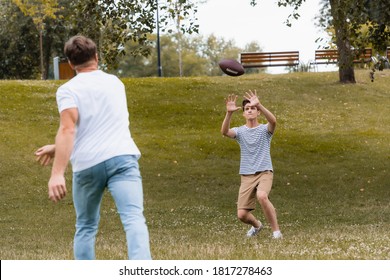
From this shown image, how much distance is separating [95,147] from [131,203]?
0.51 meters

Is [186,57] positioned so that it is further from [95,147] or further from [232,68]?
[95,147]

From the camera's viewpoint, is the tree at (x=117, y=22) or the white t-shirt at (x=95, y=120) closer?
the white t-shirt at (x=95, y=120)

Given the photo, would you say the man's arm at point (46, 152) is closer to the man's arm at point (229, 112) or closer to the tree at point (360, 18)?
the man's arm at point (229, 112)

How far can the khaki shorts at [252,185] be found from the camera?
11.3 meters

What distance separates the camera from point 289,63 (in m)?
40.5

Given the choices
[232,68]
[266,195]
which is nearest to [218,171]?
[232,68]

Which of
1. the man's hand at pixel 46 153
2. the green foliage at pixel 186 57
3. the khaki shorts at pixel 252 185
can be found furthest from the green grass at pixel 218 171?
the green foliage at pixel 186 57

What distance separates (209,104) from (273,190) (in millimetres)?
9658

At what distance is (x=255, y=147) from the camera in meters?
11.3

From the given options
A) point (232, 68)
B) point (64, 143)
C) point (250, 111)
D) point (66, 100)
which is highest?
point (66, 100)

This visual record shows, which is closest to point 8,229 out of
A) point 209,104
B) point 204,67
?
point 209,104

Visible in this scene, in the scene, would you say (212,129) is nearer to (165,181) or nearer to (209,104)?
(209,104)

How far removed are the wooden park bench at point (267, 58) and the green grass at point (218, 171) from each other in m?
2.71

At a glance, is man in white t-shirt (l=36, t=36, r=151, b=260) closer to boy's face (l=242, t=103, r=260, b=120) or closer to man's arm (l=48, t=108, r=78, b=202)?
man's arm (l=48, t=108, r=78, b=202)
